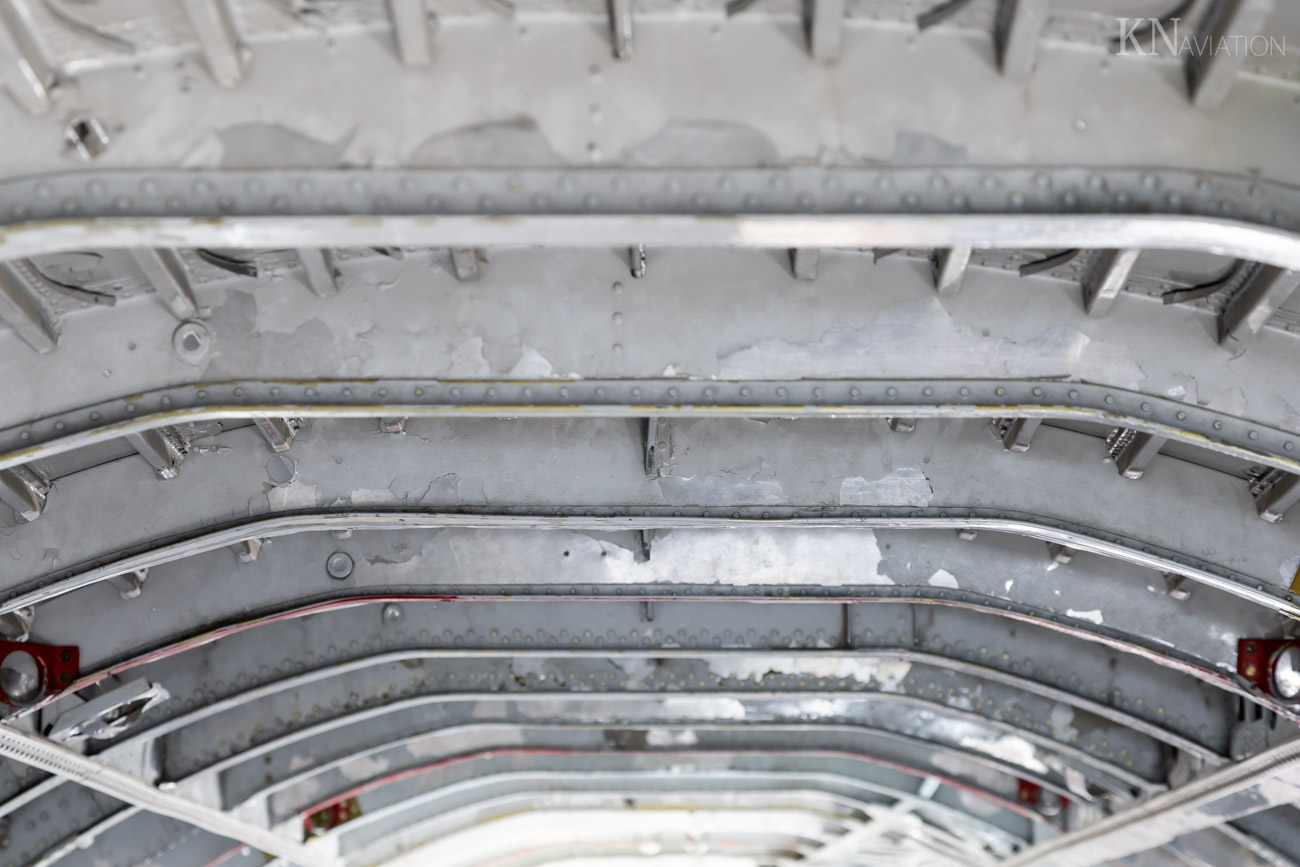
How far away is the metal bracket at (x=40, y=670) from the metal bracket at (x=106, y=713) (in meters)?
0.36

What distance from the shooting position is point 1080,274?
6.56 metres

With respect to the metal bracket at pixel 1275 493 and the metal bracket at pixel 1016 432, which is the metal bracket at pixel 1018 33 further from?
the metal bracket at pixel 1275 493

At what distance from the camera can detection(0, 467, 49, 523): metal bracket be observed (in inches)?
297

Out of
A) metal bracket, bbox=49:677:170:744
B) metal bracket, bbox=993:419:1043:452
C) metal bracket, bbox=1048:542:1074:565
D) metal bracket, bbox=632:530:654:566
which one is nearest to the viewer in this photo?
metal bracket, bbox=993:419:1043:452

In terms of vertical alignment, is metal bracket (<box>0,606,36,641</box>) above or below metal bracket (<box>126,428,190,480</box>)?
below

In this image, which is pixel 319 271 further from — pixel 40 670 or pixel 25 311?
pixel 40 670

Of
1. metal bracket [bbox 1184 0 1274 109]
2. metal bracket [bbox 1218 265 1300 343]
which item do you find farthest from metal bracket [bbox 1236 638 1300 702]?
metal bracket [bbox 1184 0 1274 109]

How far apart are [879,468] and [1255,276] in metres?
2.92

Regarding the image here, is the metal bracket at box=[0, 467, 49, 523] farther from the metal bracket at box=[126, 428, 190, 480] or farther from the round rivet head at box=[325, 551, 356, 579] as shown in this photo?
the round rivet head at box=[325, 551, 356, 579]

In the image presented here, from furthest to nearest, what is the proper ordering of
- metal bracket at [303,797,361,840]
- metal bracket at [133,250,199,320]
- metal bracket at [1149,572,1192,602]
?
metal bracket at [303,797,361,840] → metal bracket at [1149,572,1192,602] → metal bracket at [133,250,199,320]

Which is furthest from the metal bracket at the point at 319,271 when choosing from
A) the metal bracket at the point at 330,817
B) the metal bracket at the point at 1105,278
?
the metal bracket at the point at 330,817

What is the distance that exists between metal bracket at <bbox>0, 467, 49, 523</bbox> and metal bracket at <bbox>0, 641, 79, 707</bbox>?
1742 mm

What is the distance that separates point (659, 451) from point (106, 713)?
17.9 ft

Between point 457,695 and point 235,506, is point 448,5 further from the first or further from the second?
point 457,695
